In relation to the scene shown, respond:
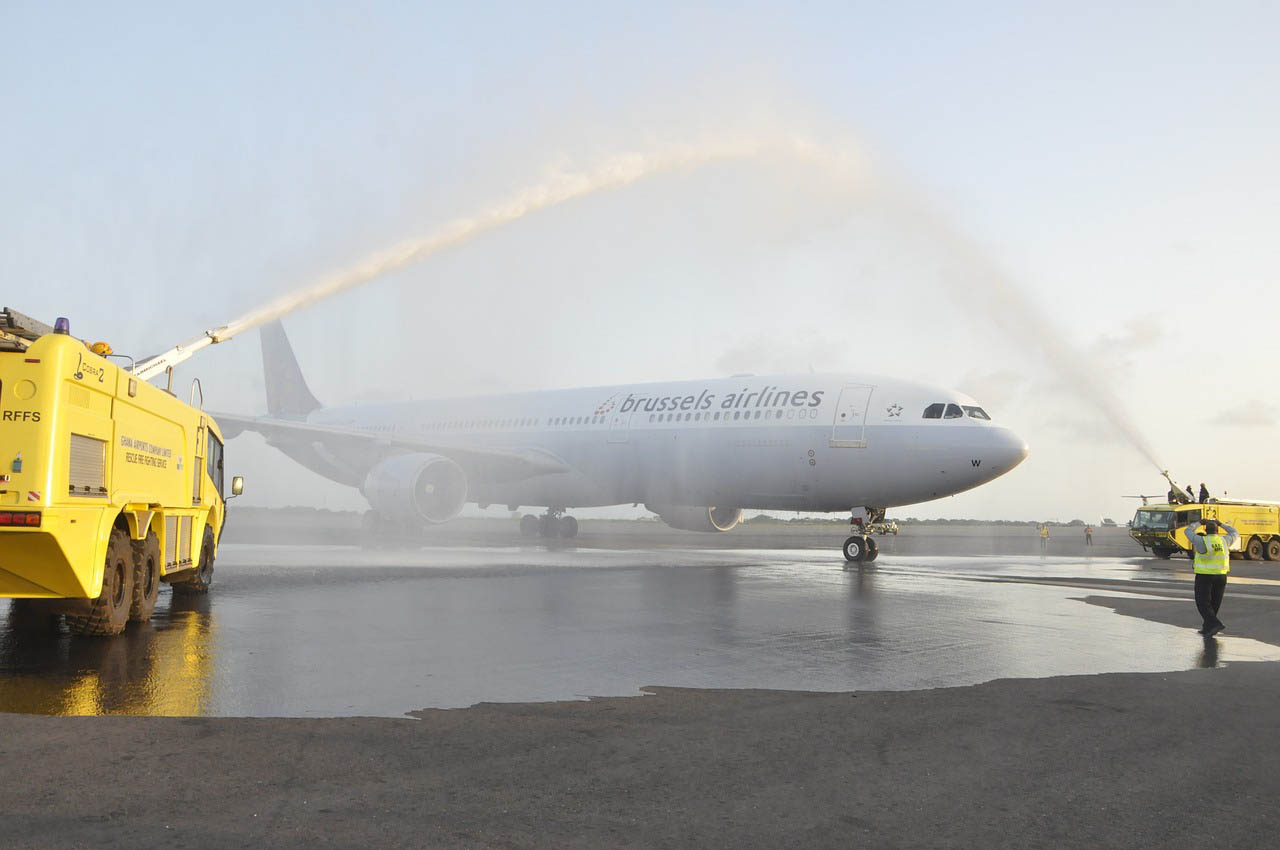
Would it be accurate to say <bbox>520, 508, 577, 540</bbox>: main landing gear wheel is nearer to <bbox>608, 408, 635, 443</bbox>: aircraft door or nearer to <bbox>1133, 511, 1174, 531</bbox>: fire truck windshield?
<bbox>608, 408, 635, 443</bbox>: aircraft door

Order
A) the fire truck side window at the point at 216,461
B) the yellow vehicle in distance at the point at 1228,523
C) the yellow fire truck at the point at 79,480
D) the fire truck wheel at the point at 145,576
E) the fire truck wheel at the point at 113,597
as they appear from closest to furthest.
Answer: the yellow fire truck at the point at 79,480 → the fire truck wheel at the point at 113,597 → the fire truck wheel at the point at 145,576 → the fire truck side window at the point at 216,461 → the yellow vehicle in distance at the point at 1228,523

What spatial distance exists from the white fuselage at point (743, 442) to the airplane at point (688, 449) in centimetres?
4

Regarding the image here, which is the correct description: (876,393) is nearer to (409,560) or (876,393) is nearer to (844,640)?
(409,560)

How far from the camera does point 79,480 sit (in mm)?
9062

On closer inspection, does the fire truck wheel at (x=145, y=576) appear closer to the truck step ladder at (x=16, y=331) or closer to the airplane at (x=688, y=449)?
the truck step ladder at (x=16, y=331)

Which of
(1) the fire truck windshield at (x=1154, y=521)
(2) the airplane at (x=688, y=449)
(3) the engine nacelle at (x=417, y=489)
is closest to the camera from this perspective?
(2) the airplane at (x=688, y=449)

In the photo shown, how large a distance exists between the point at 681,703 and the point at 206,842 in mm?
3911

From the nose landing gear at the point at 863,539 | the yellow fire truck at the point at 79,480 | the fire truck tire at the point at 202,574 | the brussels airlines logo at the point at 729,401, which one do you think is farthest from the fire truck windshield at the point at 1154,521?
the yellow fire truck at the point at 79,480

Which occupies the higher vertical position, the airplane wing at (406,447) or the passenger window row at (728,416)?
the passenger window row at (728,416)

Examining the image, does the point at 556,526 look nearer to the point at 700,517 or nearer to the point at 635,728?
the point at 700,517

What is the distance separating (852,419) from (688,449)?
17.8ft

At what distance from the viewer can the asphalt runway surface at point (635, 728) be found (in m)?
4.81

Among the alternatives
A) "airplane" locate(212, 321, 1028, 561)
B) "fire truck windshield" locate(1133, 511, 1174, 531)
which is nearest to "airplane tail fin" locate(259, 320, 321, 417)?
"airplane" locate(212, 321, 1028, 561)

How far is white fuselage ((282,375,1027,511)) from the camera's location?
24.5 m
